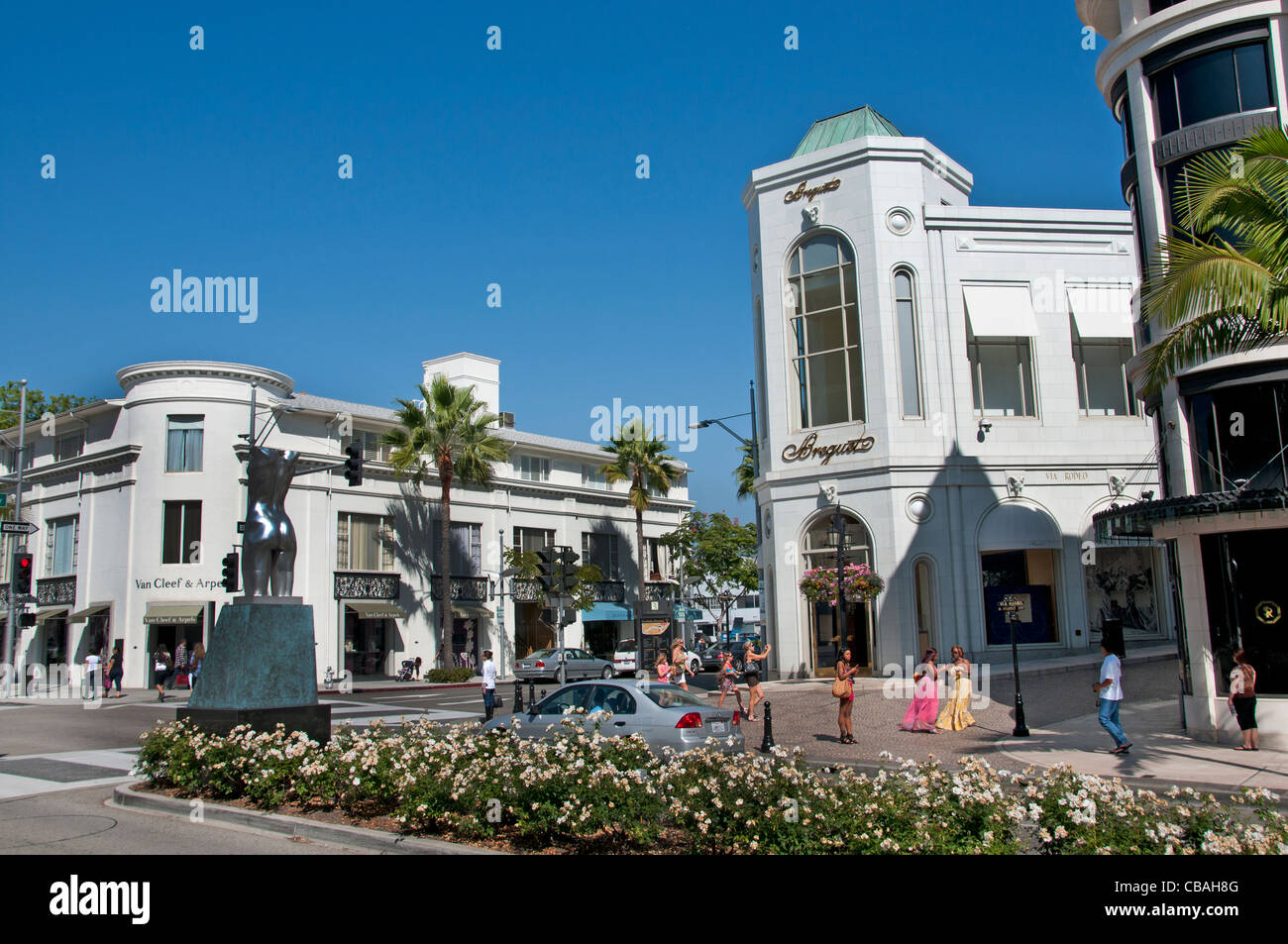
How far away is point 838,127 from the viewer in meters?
33.2

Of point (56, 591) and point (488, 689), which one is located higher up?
point (56, 591)

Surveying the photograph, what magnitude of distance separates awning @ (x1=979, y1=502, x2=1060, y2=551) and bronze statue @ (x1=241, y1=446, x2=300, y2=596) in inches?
884

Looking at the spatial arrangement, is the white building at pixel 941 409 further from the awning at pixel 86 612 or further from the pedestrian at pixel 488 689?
the awning at pixel 86 612

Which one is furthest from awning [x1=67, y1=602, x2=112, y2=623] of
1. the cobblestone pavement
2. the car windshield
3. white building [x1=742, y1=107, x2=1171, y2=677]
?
the car windshield

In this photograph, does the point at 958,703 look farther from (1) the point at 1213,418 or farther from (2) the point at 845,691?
(1) the point at 1213,418

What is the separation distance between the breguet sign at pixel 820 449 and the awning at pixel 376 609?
19.2 m

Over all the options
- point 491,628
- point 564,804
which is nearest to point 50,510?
point 491,628

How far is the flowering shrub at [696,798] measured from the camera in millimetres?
6758

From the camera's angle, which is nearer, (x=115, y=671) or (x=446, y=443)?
(x=115, y=671)

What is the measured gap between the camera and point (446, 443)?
134 feet

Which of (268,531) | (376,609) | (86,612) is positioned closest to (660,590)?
(376,609)

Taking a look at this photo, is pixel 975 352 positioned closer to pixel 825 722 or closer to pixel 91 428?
pixel 825 722

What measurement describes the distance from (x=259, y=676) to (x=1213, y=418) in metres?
15.4

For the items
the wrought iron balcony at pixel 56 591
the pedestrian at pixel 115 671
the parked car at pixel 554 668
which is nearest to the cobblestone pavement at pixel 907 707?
the parked car at pixel 554 668
